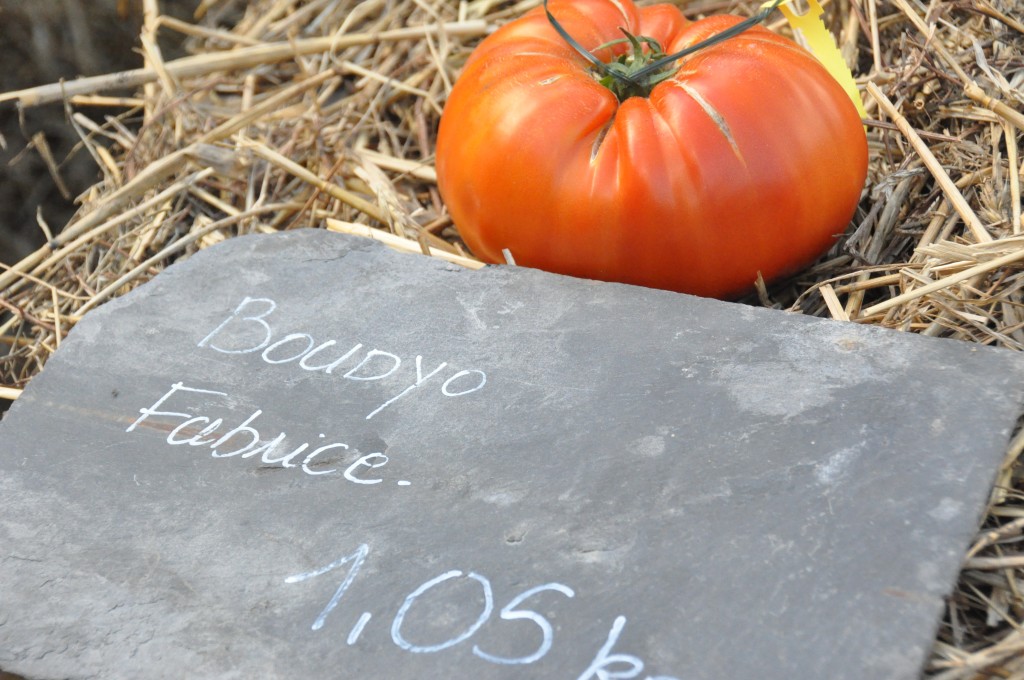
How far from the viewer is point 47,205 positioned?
3170 mm

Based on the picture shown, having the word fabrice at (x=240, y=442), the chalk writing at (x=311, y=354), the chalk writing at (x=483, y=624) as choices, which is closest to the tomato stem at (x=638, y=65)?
the chalk writing at (x=311, y=354)

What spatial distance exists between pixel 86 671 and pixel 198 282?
795 millimetres

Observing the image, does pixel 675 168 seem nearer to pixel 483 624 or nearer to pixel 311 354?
pixel 311 354

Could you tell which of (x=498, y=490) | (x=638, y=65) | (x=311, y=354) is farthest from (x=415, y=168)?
(x=498, y=490)

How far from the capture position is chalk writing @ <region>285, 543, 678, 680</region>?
1.12 metres

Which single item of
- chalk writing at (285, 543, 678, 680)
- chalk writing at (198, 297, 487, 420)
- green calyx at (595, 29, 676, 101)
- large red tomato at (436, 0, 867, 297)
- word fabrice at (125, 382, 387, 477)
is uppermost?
green calyx at (595, 29, 676, 101)

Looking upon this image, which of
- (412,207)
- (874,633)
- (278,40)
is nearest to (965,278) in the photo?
(874,633)

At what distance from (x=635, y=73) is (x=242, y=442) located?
85 centimetres

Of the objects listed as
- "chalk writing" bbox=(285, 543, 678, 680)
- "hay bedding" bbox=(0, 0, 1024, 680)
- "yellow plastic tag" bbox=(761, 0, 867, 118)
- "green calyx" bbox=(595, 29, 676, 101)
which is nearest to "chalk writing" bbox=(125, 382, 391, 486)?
"chalk writing" bbox=(285, 543, 678, 680)

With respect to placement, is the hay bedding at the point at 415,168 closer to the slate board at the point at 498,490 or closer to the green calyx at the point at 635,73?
the slate board at the point at 498,490

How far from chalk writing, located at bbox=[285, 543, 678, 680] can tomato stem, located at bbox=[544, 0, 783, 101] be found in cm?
90

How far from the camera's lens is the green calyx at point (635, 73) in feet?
5.94

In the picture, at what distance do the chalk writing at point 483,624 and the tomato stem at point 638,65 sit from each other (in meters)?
0.90

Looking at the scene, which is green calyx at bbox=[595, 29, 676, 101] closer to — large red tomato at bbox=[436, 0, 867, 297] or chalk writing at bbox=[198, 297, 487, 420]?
large red tomato at bbox=[436, 0, 867, 297]
